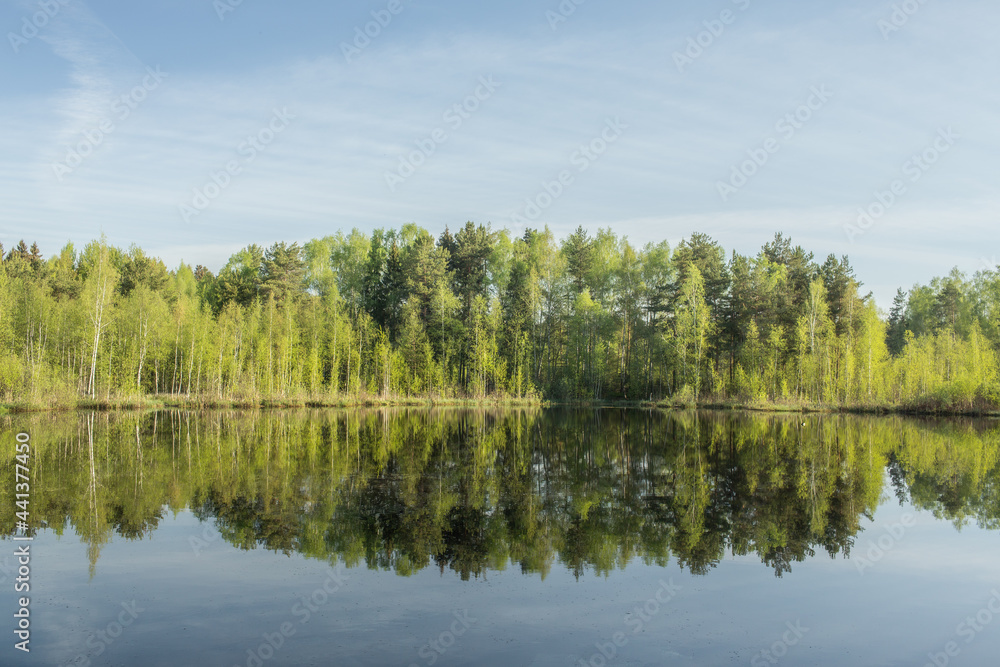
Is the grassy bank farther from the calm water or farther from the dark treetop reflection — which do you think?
the calm water

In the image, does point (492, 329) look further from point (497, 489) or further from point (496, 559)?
point (496, 559)

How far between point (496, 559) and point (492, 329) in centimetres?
4202

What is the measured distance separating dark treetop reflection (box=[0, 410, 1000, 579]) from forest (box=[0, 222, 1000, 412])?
1520 cm

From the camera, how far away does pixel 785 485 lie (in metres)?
15.7

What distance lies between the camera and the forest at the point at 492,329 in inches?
1590

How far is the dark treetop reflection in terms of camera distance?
10234 millimetres

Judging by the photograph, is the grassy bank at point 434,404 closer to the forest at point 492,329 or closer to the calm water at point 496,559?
the forest at point 492,329

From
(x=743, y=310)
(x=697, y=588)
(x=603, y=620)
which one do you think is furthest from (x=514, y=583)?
(x=743, y=310)

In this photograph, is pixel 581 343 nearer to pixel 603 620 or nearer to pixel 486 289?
pixel 486 289

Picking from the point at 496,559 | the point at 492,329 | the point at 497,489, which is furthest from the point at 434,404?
the point at 496,559

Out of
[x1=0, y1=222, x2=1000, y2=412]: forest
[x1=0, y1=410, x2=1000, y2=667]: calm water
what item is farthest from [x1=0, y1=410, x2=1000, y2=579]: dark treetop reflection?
[x1=0, y1=222, x2=1000, y2=412]: forest

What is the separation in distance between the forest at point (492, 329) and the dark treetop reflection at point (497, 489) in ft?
49.9

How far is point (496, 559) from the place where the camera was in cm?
943

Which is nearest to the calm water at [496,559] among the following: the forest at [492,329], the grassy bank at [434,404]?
the grassy bank at [434,404]
